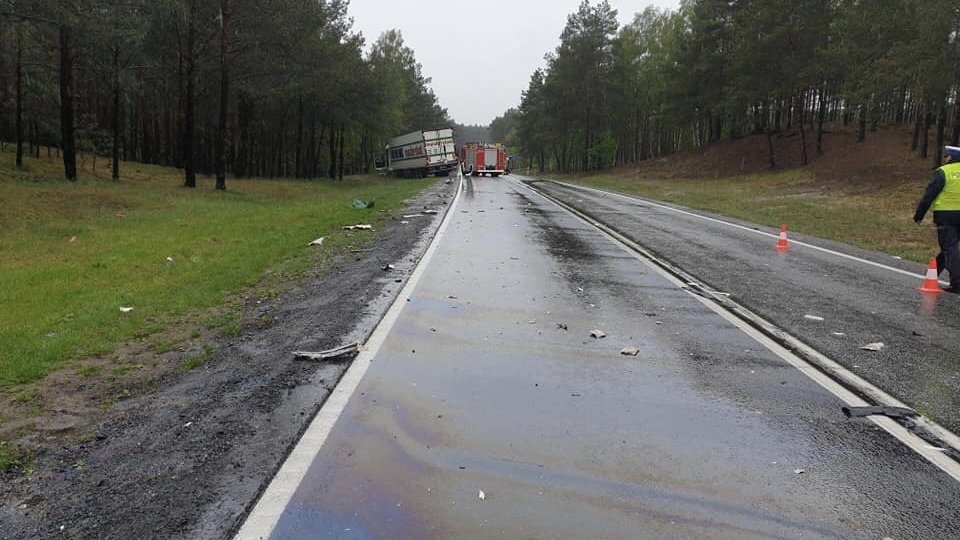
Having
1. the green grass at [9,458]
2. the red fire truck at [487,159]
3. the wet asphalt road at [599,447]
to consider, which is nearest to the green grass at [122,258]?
the green grass at [9,458]

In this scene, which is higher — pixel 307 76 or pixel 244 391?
pixel 307 76

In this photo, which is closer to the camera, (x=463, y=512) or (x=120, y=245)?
(x=463, y=512)

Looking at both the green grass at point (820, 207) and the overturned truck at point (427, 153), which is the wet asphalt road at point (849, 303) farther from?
the overturned truck at point (427, 153)

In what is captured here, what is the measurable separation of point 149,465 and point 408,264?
6492mm

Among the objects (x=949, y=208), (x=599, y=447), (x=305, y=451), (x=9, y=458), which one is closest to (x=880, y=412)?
(x=599, y=447)

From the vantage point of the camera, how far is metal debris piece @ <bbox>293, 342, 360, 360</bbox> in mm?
5352

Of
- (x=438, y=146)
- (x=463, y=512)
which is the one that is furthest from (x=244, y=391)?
(x=438, y=146)

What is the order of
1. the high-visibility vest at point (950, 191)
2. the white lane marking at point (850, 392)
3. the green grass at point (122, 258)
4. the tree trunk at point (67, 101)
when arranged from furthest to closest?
A: the tree trunk at point (67, 101), the high-visibility vest at point (950, 191), the green grass at point (122, 258), the white lane marking at point (850, 392)

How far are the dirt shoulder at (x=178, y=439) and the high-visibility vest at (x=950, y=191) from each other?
829cm

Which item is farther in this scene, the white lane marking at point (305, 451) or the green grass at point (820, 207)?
the green grass at point (820, 207)

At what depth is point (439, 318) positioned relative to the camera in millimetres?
6820

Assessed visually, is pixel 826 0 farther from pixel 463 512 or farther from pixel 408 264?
pixel 463 512

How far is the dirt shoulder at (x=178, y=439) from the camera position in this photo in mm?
3023

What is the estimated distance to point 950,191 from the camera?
30.1 feet
